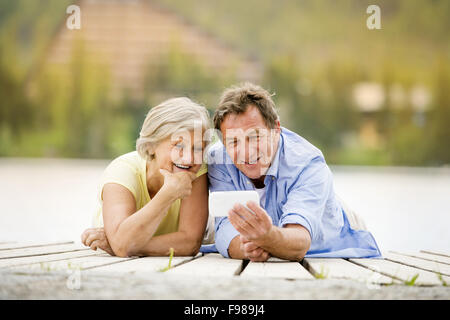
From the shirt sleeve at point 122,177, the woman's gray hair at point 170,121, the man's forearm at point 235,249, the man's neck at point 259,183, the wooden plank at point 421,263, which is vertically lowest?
the wooden plank at point 421,263

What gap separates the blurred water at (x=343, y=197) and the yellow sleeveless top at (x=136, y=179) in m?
3.41

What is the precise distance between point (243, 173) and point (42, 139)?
53.3 feet

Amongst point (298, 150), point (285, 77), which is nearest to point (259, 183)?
point (298, 150)

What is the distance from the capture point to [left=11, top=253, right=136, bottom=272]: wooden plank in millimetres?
2544

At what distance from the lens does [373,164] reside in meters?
18.4

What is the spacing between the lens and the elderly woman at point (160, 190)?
317 centimetres

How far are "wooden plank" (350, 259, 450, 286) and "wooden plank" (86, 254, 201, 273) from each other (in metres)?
0.98

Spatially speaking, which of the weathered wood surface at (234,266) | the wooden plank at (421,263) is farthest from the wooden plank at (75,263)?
the wooden plank at (421,263)

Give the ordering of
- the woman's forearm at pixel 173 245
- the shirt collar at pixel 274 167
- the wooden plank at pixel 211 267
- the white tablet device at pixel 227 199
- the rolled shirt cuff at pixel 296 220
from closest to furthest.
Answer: the wooden plank at pixel 211 267 < the white tablet device at pixel 227 199 < the rolled shirt cuff at pixel 296 220 < the woman's forearm at pixel 173 245 < the shirt collar at pixel 274 167

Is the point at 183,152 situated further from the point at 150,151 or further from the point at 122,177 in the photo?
the point at 122,177

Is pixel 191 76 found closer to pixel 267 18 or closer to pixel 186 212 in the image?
pixel 267 18

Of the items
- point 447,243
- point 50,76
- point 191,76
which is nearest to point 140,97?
point 191,76

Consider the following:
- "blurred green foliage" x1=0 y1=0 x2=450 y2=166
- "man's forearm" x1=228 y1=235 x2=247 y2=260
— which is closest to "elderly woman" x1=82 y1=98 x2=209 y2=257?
"man's forearm" x1=228 y1=235 x2=247 y2=260

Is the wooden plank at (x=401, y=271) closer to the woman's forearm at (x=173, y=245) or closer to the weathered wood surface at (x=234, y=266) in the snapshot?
the weathered wood surface at (x=234, y=266)
